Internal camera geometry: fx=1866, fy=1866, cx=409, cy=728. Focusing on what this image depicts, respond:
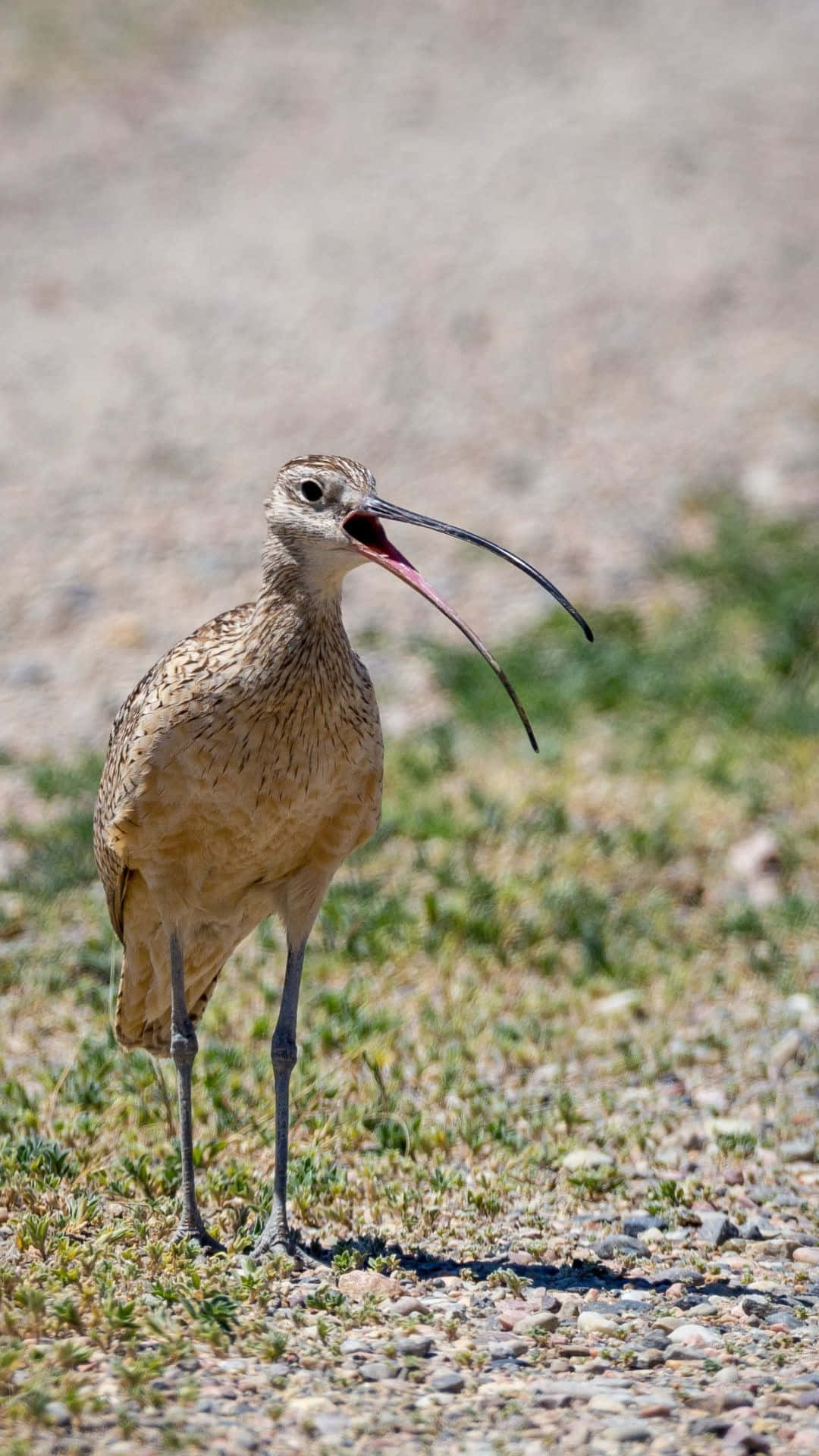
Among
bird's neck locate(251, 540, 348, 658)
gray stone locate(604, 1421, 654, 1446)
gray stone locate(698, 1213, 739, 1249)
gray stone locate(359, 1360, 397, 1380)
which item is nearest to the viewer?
gray stone locate(604, 1421, 654, 1446)

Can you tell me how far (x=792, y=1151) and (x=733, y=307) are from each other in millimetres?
9402

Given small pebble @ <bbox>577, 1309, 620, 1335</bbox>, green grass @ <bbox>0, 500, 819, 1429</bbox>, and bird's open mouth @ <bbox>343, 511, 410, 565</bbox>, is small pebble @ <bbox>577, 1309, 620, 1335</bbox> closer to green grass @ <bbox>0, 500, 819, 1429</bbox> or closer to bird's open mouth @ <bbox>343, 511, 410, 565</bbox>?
green grass @ <bbox>0, 500, 819, 1429</bbox>

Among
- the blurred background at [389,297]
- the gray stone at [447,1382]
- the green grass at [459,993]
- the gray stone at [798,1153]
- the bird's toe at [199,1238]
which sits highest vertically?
the blurred background at [389,297]

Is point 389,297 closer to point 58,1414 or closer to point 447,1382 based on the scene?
point 447,1382

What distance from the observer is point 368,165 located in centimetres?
1480

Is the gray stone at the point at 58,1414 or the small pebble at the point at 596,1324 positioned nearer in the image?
the gray stone at the point at 58,1414

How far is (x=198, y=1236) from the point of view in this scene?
4676 millimetres

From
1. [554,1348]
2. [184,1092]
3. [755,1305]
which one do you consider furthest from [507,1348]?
[184,1092]

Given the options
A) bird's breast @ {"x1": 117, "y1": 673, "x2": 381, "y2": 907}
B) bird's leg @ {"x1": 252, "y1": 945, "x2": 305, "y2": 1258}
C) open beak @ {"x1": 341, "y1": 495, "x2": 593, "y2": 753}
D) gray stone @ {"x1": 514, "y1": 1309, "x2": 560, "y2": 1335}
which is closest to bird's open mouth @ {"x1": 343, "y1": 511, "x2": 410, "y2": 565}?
open beak @ {"x1": 341, "y1": 495, "x2": 593, "y2": 753}

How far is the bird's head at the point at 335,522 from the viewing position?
15.1ft

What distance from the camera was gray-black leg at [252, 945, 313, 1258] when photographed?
467cm

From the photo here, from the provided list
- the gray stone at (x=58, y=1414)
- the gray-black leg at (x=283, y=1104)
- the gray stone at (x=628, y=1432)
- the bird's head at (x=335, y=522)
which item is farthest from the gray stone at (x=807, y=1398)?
the bird's head at (x=335, y=522)

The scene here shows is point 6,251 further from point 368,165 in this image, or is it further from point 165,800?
point 165,800

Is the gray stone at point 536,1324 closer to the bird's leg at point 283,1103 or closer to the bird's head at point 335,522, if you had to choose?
the bird's leg at point 283,1103
